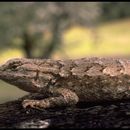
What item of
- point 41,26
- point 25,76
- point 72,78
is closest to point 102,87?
point 72,78

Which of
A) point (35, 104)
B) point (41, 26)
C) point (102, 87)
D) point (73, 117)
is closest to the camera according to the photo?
point (73, 117)

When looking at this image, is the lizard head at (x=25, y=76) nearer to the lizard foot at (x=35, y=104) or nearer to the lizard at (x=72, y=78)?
the lizard at (x=72, y=78)

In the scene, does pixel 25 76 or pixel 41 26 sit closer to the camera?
pixel 25 76

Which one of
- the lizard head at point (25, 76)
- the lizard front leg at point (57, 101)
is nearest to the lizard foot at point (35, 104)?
the lizard front leg at point (57, 101)

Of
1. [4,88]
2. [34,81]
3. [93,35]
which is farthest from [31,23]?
[34,81]

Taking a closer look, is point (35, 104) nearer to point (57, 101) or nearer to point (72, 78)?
point (57, 101)

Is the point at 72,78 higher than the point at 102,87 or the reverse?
higher

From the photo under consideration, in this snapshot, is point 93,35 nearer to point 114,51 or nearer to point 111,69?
point 114,51
